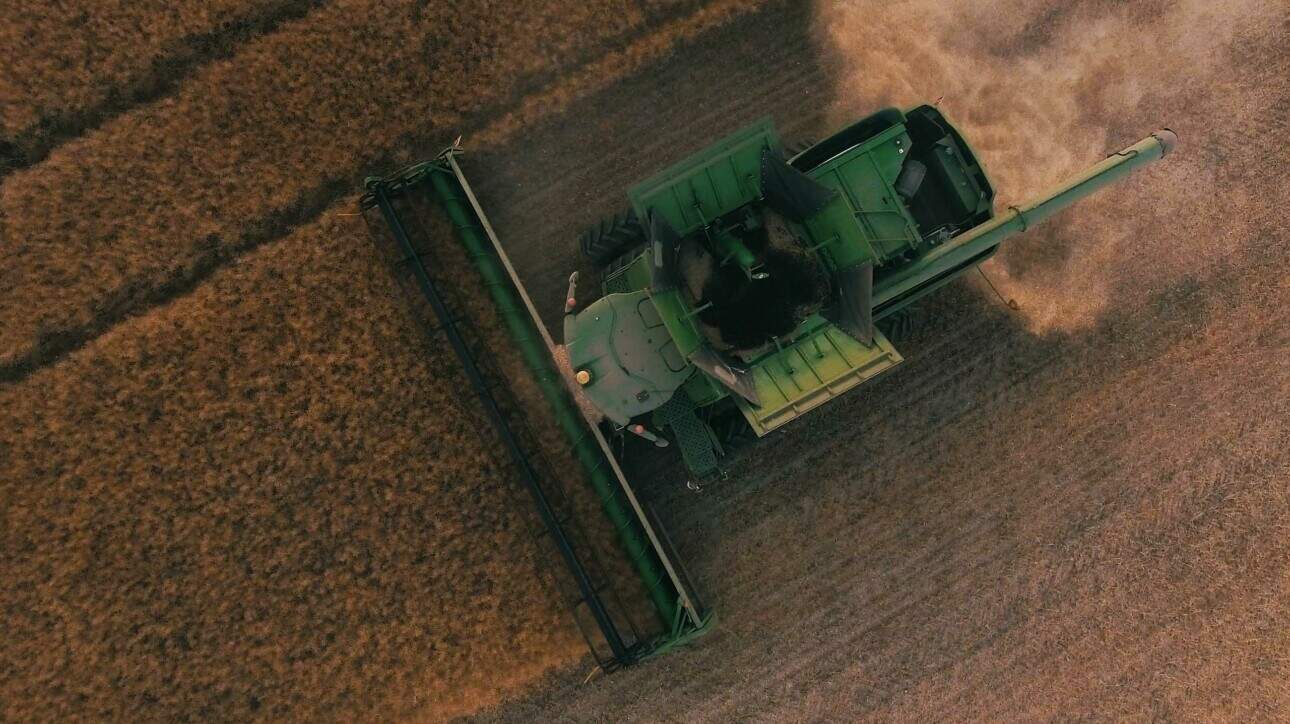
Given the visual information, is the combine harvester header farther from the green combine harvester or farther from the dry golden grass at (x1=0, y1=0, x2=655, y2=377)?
the dry golden grass at (x1=0, y1=0, x2=655, y2=377)

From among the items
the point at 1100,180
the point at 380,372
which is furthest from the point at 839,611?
the point at 380,372

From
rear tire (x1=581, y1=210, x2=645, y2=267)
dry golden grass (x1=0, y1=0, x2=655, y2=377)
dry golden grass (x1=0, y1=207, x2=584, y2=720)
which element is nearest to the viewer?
rear tire (x1=581, y1=210, x2=645, y2=267)

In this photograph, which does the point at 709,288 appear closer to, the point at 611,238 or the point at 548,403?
the point at 611,238

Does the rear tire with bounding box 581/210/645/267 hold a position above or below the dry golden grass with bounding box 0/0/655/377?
below

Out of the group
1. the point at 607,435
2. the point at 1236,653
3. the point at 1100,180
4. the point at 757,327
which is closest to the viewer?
the point at 757,327

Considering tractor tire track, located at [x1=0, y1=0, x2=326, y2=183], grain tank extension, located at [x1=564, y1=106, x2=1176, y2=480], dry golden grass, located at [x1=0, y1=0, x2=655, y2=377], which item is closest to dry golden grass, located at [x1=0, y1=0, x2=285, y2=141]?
tractor tire track, located at [x1=0, y1=0, x2=326, y2=183]

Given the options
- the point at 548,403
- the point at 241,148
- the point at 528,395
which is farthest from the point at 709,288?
the point at 241,148

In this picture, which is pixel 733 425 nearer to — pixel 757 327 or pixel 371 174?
pixel 757 327
